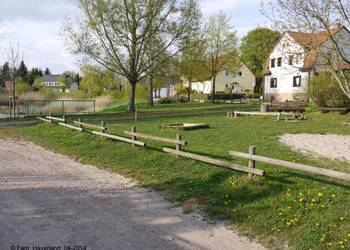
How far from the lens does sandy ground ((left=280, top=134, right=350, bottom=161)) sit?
36.0 feet

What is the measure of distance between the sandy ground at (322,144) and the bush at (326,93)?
10.9 m

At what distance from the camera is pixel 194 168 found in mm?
9914

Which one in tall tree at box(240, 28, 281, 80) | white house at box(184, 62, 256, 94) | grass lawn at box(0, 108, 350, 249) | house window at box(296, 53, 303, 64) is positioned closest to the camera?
grass lawn at box(0, 108, 350, 249)

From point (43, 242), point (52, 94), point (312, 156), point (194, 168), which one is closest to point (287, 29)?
point (312, 156)

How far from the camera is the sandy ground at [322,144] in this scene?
1097 cm

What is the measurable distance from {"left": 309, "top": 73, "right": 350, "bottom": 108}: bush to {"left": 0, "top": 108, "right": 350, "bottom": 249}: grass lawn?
497 inches

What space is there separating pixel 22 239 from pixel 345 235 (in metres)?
4.95

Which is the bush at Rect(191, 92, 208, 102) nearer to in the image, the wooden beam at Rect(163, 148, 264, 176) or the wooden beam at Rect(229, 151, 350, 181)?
the wooden beam at Rect(163, 148, 264, 176)

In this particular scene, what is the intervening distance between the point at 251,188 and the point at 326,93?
66.0 feet

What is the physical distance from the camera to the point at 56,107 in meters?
31.3

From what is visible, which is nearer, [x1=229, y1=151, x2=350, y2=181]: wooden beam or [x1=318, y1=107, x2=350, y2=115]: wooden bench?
[x1=229, y1=151, x2=350, y2=181]: wooden beam

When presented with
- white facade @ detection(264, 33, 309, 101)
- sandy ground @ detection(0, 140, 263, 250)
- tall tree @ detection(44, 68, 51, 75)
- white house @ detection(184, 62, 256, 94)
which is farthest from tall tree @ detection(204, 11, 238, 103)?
tall tree @ detection(44, 68, 51, 75)

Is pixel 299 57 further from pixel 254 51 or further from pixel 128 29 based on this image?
pixel 254 51

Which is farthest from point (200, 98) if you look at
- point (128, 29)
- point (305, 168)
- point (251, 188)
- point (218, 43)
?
point (305, 168)
